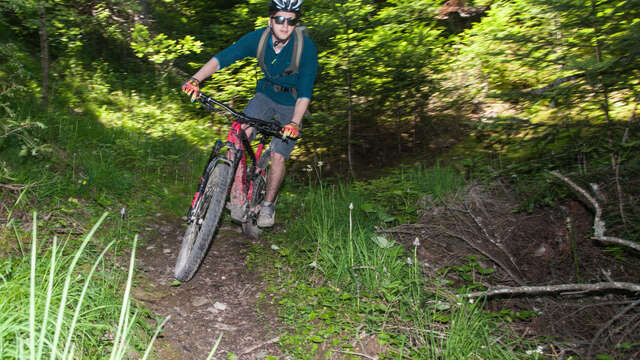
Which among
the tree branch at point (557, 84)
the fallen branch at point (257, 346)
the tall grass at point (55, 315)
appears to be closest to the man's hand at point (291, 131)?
the fallen branch at point (257, 346)

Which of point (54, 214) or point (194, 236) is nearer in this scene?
point (194, 236)

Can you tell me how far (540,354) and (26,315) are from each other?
2831 mm

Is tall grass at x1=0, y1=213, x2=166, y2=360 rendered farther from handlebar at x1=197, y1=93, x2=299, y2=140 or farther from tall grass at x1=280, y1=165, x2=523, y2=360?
handlebar at x1=197, y1=93, x2=299, y2=140

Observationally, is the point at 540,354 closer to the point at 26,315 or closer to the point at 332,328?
the point at 332,328

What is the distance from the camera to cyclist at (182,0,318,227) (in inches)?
153

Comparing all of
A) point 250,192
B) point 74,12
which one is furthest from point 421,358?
point 74,12

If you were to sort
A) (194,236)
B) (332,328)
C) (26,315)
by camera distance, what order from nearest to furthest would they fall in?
(26,315), (332,328), (194,236)

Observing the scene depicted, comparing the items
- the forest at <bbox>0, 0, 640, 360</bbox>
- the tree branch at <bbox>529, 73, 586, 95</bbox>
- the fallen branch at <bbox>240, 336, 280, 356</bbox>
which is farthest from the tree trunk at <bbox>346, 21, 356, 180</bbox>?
the fallen branch at <bbox>240, 336, 280, 356</bbox>

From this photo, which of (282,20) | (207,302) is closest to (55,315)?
(207,302)

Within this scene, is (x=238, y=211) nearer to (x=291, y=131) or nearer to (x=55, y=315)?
(x=291, y=131)

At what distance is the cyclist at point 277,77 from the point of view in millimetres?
3892

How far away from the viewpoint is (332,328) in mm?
3033

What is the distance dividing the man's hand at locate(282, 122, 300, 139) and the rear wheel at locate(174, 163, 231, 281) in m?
0.59

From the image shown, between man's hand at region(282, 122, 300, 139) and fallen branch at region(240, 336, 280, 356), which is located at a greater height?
man's hand at region(282, 122, 300, 139)
